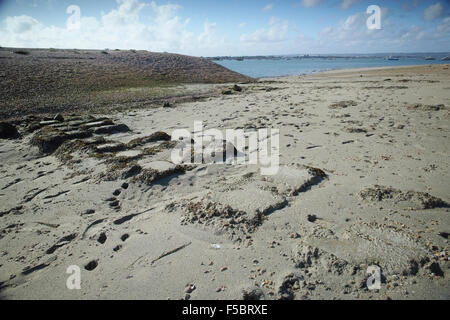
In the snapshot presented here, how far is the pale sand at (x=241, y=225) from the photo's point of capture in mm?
2215

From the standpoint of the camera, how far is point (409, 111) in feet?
23.1

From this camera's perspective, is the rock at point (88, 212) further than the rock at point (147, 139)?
No

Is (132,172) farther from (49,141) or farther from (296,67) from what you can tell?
(296,67)

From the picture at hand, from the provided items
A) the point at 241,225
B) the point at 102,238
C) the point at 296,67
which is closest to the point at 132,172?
the point at 102,238

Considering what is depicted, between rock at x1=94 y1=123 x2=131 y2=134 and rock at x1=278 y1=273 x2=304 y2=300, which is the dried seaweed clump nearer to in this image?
rock at x1=278 y1=273 x2=304 y2=300

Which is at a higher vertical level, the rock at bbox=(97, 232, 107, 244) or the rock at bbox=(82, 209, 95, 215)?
the rock at bbox=(82, 209, 95, 215)

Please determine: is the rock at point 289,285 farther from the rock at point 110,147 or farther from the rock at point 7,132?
the rock at point 7,132

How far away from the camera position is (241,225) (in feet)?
9.57

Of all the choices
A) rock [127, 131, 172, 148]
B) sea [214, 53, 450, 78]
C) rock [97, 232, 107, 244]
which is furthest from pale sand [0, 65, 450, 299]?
sea [214, 53, 450, 78]

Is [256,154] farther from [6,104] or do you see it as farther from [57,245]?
[6,104]

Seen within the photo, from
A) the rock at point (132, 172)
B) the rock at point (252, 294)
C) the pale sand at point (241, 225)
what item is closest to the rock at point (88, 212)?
the pale sand at point (241, 225)

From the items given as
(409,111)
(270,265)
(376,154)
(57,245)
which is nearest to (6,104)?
(57,245)

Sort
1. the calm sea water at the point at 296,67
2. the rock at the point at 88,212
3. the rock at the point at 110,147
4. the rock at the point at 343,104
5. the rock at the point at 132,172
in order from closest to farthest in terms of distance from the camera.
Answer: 1. the rock at the point at 88,212
2. the rock at the point at 132,172
3. the rock at the point at 110,147
4. the rock at the point at 343,104
5. the calm sea water at the point at 296,67

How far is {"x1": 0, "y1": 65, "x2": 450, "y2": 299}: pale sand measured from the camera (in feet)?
7.27
